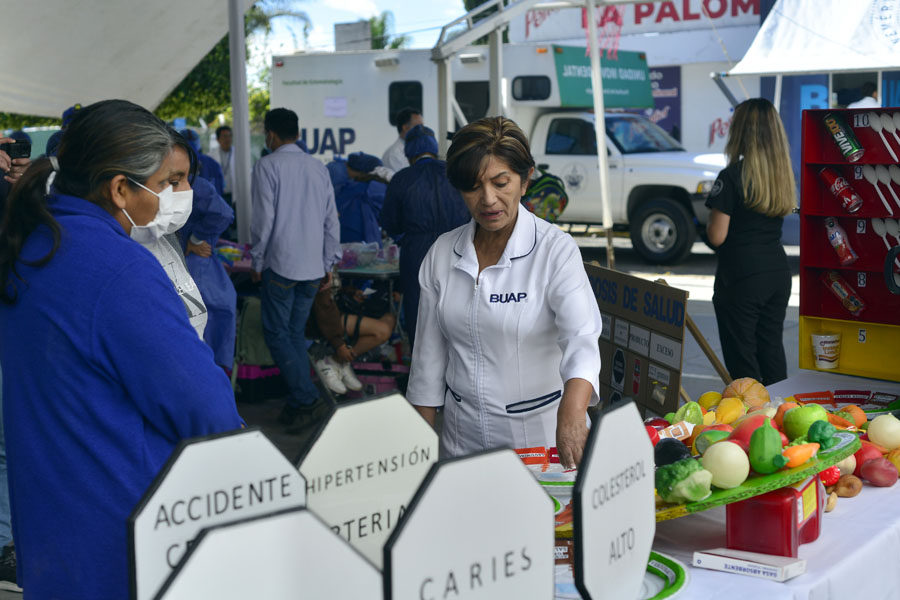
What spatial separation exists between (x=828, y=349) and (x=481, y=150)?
87.5 inches

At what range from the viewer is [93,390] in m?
1.77

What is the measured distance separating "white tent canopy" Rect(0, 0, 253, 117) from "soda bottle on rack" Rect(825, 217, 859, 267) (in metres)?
5.46

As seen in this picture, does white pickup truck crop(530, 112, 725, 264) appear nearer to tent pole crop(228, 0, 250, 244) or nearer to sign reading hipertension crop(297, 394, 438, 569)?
tent pole crop(228, 0, 250, 244)

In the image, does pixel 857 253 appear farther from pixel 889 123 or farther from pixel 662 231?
pixel 662 231

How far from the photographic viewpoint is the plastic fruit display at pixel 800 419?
8.45 ft

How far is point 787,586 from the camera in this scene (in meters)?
2.09

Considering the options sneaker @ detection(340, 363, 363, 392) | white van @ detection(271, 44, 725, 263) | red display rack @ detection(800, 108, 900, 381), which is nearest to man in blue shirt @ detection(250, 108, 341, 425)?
sneaker @ detection(340, 363, 363, 392)

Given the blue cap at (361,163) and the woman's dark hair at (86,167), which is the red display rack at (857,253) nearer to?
the woman's dark hair at (86,167)

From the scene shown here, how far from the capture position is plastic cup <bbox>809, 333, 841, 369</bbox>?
414cm

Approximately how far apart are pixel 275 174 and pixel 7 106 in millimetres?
2938

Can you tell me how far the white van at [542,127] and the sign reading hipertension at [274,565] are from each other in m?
12.3

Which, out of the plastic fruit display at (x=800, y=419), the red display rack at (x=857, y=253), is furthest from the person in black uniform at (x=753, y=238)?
the plastic fruit display at (x=800, y=419)

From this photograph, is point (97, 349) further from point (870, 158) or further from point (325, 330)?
point (325, 330)

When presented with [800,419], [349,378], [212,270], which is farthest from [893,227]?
[349,378]
